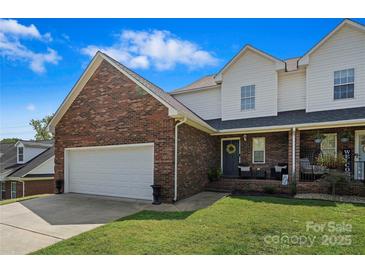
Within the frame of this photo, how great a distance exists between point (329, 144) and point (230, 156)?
4881 millimetres

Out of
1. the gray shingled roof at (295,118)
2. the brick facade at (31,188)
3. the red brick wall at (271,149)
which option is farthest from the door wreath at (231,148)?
the brick facade at (31,188)

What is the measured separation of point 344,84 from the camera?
10609 millimetres

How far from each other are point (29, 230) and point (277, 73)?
12.4 meters

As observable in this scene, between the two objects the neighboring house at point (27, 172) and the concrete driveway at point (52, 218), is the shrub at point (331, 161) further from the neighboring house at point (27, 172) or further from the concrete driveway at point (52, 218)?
the neighboring house at point (27, 172)

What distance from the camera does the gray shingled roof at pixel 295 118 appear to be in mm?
9742

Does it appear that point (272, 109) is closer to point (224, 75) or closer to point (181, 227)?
point (224, 75)

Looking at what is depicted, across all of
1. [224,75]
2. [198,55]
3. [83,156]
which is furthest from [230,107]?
[83,156]

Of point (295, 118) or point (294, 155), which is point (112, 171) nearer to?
point (294, 155)

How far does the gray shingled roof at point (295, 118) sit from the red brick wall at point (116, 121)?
14.2 feet

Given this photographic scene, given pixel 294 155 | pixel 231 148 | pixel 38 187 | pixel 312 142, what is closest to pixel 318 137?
pixel 312 142

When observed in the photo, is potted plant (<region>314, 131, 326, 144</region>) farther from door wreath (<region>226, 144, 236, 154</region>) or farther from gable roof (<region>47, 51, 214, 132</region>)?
gable roof (<region>47, 51, 214, 132</region>)

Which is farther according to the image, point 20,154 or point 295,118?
point 20,154

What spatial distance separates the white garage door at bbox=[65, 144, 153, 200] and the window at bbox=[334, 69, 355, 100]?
9.28 m

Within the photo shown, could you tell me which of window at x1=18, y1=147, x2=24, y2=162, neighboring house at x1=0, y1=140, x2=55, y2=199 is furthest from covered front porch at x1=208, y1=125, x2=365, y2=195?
window at x1=18, y1=147, x2=24, y2=162
